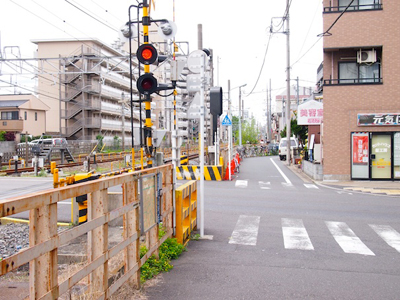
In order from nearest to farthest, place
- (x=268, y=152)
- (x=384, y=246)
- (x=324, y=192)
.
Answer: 1. (x=384, y=246)
2. (x=324, y=192)
3. (x=268, y=152)

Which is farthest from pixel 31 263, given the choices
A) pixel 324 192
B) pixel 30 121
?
pixel 30 121

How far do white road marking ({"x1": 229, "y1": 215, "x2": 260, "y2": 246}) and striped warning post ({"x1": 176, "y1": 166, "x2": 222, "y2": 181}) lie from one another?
334 inches

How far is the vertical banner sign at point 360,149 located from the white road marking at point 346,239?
33.4ft

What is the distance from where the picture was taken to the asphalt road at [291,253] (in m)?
5.21

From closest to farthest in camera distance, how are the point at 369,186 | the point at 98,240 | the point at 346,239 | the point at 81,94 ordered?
the point at 98,240
the point at 346,239
the point at 369,186
the point at 81,94

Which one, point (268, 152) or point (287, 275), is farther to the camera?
point (268, 152)

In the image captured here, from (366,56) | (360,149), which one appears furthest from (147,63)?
(366,56)

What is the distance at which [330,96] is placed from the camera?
19.5 m

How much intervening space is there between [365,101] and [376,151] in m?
2.30

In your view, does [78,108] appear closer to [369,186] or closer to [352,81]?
[352,81]

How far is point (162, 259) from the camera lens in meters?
6.01

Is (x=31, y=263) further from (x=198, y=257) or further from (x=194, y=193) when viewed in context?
(x=194, y=193)

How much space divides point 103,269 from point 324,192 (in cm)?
1320

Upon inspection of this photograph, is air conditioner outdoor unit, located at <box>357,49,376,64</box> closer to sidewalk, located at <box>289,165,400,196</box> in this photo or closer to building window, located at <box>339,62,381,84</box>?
building window, located at <box>339,62,381,84</box>
